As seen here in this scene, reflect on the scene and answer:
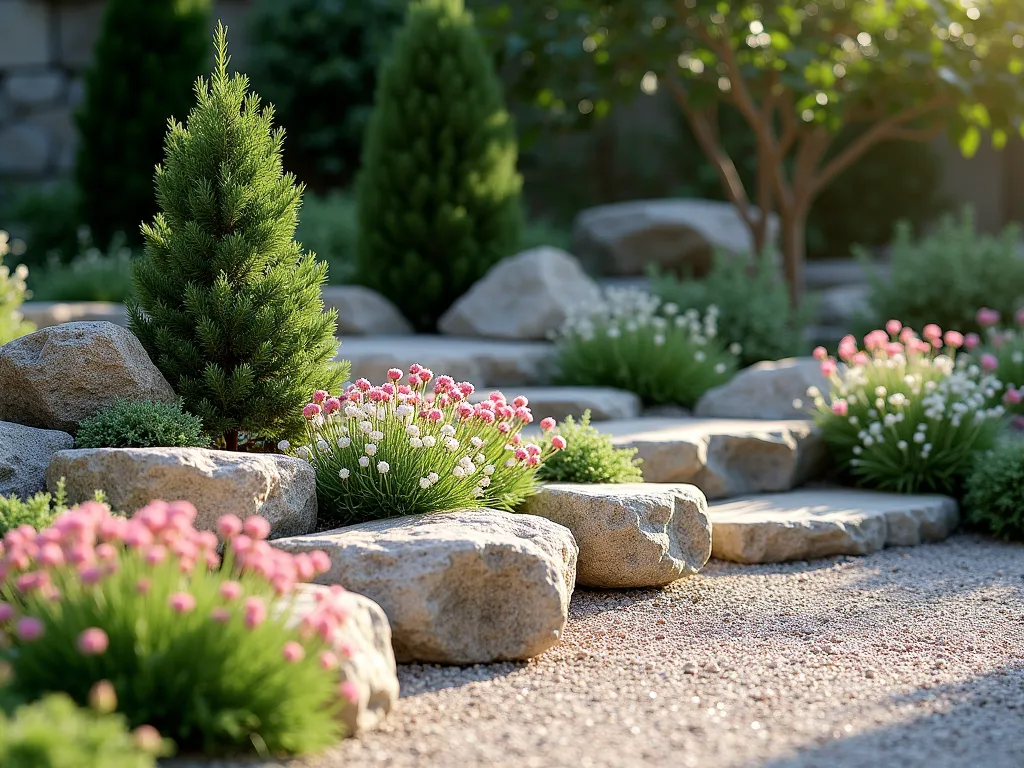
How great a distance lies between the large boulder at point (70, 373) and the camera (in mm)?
4156

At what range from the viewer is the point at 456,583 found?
3.66 meters

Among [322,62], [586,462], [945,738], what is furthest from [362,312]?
[322,62]

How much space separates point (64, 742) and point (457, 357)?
4.69 meters

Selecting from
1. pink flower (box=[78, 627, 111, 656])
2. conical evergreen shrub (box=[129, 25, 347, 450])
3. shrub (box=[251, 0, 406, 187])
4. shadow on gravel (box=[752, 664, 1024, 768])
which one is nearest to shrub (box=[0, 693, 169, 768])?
pink flower (box=[78, 627, 111, 656])

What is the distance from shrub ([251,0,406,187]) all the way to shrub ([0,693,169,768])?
34.5 ft

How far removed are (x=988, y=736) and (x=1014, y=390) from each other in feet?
12.6

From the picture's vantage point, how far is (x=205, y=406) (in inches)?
171

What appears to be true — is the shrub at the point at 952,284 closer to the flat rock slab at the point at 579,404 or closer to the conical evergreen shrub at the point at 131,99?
the flat rock slab at the point at 579,404

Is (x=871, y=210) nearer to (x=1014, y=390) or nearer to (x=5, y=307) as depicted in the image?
(x=1014, y=390)

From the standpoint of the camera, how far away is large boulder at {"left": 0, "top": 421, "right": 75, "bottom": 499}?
386cm

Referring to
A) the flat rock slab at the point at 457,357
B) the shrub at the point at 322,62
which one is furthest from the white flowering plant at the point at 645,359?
the shrub at the point at 322,62

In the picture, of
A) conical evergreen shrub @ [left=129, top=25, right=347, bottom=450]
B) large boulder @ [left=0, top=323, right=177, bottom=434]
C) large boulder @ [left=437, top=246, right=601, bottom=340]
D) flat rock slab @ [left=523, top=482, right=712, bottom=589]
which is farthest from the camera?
large boulder @ [left=437, top=246, right=601, bottom=340]

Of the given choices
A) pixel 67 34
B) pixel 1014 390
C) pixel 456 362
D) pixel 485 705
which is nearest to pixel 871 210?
pixel 1014 390

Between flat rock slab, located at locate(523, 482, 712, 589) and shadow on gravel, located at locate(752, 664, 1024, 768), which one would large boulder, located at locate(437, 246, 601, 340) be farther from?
shadow on gravel, located at locate(752, 664, 1024, 768)
